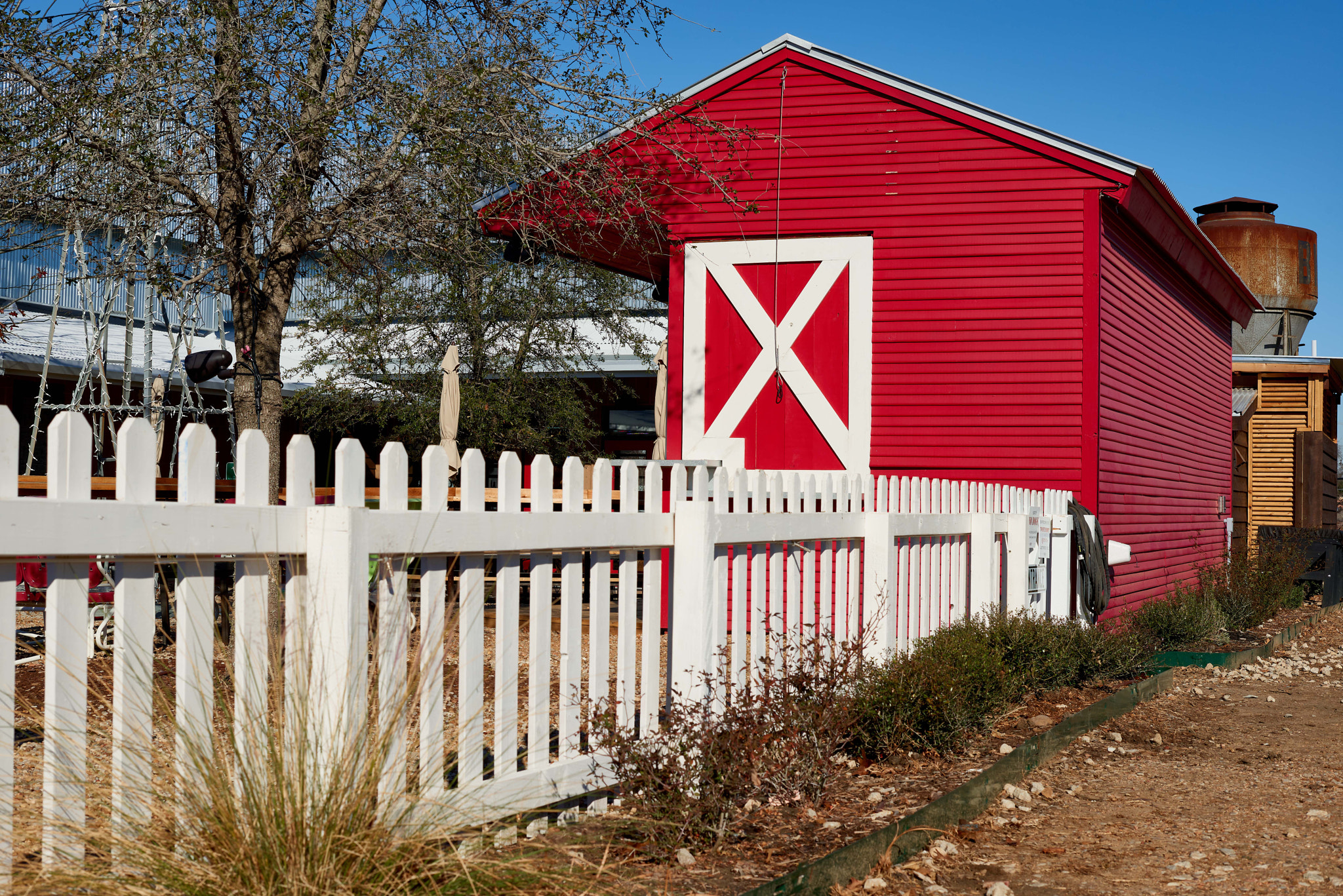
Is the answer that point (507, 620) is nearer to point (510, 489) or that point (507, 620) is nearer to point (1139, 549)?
point (510, 489)

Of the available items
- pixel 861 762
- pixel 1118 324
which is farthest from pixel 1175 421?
Result: pixel 861 762

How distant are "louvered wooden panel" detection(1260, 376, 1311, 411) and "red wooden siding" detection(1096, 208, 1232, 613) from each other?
5.64m

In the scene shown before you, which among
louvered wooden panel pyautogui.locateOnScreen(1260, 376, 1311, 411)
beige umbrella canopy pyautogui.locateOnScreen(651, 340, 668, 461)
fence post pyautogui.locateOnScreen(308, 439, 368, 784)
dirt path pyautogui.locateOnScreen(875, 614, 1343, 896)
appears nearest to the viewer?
fence post pyautogui.locateOnScreen(308, 439, 368, 784)

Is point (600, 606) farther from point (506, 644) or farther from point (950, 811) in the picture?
point (950, 811)

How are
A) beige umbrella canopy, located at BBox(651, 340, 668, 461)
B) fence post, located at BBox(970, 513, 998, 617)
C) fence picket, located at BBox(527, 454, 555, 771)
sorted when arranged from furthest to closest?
beige umbrella canopy, located at BBox(651, 340, 668, 461) → fence post, located at BBox(970, 513, 998, 617) → fence picket, located at BBox(527, 454, 555, 771)

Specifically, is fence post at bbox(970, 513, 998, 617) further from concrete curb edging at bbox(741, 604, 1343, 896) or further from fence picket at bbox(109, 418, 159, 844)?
fence picket at bbox(109, 418, 159, 844)

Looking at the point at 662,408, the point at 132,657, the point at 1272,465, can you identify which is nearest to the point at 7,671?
the point at 132,657

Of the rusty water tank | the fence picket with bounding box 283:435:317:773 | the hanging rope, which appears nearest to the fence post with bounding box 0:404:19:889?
the fence picket with bounding box 283:435:317:773

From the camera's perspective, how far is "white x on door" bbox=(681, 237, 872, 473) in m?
11.0

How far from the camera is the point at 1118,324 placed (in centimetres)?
1139

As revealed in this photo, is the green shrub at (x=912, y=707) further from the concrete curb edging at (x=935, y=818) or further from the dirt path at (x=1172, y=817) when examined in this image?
the dirt path at (x=1172, y=817)

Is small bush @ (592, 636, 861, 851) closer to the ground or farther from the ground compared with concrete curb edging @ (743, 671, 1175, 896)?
farther from the ground

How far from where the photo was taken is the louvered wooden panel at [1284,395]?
72.4 ft

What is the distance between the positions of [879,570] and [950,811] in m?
1.77
